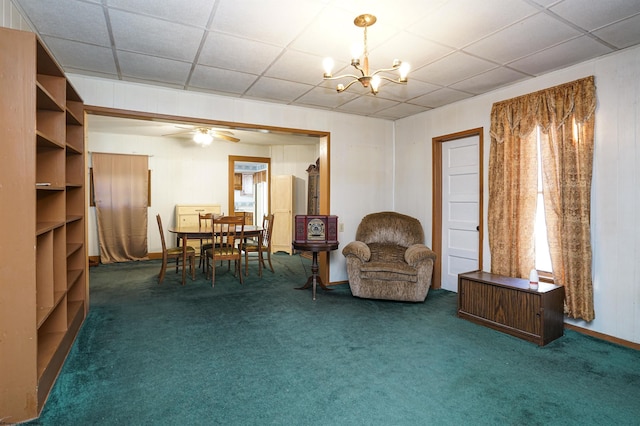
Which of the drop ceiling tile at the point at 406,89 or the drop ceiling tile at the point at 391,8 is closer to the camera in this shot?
the drop ceiling tile at the point at 391,8

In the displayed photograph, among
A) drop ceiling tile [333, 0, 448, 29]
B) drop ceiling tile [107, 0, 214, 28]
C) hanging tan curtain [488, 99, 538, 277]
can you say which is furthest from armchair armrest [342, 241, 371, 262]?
drop ceiling tile [107, 0, 214, 28]

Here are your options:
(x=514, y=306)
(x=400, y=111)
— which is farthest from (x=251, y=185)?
(x=514, y=306)

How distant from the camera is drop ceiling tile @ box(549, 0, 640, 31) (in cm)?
214

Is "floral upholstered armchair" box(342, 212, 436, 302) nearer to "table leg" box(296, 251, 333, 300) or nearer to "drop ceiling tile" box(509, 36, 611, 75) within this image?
"table leg" box(296, 251, 333, 300)

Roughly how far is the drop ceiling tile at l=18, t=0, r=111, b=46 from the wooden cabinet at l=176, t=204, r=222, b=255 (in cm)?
442

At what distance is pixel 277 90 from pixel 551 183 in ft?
9.84

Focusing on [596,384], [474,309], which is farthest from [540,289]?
[596,384]

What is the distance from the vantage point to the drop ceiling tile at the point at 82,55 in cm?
277

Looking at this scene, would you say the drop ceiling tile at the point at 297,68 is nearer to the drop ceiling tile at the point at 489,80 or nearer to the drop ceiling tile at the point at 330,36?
the drop ceiling tile at the point at 330,36

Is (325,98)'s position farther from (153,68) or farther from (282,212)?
(282,212)

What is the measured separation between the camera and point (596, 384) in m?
2.22

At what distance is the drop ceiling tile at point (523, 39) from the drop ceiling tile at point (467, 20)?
0.11 meters

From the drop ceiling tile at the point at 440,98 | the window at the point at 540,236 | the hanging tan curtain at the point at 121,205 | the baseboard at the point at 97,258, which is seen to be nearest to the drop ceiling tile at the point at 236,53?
the drop ceiling tile at the point at 440,98

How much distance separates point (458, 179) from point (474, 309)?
177cm
